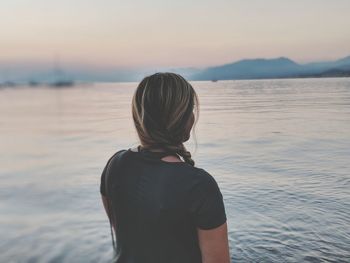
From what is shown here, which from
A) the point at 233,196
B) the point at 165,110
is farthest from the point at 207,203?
the point at 233,196

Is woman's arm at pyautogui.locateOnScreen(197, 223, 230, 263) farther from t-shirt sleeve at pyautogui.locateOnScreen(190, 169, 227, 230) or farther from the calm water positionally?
the calm water

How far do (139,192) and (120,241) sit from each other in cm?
45

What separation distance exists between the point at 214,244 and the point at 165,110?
0.73m

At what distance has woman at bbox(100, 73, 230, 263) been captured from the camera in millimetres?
2072

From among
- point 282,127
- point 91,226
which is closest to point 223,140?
point 282,127

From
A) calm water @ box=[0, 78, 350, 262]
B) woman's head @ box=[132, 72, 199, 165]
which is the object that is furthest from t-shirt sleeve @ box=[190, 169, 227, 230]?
calm water @ box=[0, 78, 350, 262]

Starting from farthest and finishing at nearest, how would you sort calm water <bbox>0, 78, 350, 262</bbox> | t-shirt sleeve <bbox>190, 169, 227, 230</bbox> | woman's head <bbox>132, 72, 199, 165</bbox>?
1. calm water <bbox>0, 78, 350, 262</bbox>
2. woman's head <bbox>132, 72, 199, 165</bbox>
3. t-shirt sleeve <bbox>190, 169, 227, 230</bbox>

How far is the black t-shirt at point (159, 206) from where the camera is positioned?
2.06 m

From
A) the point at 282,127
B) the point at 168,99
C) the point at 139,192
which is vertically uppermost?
Answer: the point at 168,99

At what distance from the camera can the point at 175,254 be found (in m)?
2.29

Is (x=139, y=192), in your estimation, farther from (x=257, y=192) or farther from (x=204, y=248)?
(x=257, y=192)

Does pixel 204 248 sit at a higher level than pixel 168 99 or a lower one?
lower

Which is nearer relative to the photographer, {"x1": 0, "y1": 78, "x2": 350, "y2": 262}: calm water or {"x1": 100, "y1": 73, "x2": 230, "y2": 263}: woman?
{"x1": 100, "y1": 73, "x2": 230, "y2": 263}: woman

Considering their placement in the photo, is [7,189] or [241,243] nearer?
[241,243]
